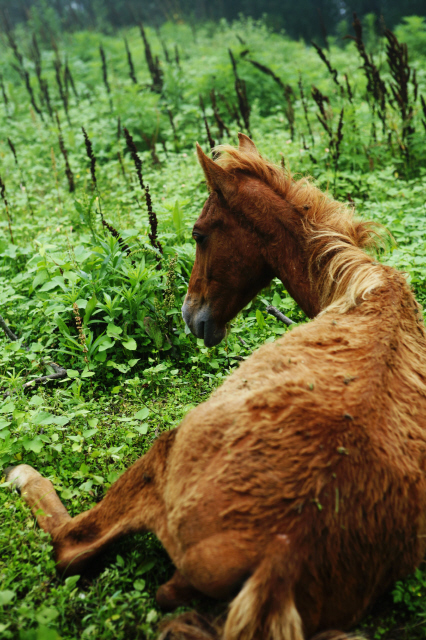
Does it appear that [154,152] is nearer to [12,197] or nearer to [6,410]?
[12,197]

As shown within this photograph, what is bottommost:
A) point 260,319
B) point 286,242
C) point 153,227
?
point 260,319

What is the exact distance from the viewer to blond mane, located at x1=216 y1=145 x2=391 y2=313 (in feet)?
9.42

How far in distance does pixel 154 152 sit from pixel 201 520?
724 centimetres

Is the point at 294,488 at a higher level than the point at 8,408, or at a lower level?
higher

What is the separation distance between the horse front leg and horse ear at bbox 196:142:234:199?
175 centimetres

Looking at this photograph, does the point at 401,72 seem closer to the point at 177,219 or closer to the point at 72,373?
the point at 177,219

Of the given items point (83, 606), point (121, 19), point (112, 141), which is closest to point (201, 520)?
point (83, 606)

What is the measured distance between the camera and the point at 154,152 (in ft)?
26.5

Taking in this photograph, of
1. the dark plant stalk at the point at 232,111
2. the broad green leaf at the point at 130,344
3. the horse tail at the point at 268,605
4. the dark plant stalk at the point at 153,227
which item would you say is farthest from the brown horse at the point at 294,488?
the dark plant stalk at the point at 232,111

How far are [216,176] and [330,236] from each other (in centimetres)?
86

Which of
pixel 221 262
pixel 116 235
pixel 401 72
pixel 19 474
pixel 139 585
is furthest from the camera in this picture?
pixel 401 72

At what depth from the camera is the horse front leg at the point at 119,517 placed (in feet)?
7.08

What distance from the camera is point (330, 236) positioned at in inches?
124

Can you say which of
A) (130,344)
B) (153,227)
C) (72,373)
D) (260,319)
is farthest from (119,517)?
(153,227)
